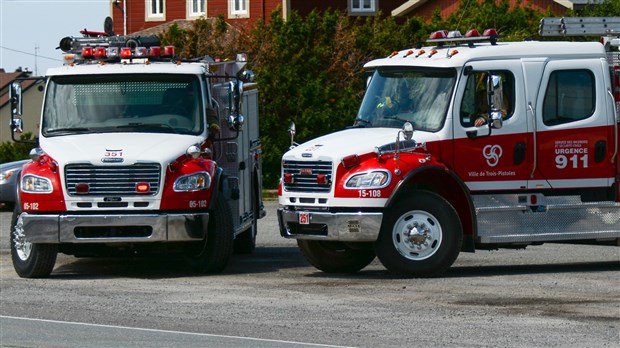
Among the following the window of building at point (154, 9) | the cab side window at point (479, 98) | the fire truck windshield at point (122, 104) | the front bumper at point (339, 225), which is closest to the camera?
the front bumper at point (339, 225)

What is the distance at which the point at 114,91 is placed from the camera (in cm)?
1780

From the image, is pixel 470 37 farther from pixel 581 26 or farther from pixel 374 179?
pixel 374 179

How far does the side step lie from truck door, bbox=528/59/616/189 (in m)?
0.24

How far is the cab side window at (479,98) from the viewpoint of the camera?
55.3ft

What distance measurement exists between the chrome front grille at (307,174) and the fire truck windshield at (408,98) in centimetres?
112

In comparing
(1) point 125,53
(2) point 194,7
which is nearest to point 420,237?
(1) point 125,53

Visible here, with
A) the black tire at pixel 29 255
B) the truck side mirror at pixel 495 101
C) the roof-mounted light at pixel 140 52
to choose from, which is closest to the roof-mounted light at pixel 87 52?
the roof-mounted light at pixel 140 52

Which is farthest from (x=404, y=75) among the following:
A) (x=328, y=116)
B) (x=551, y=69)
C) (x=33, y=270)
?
(x=328, y=116)

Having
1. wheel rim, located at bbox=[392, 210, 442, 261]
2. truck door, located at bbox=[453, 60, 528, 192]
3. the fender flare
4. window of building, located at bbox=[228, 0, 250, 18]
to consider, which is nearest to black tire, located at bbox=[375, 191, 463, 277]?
Answer: wheel rim, located at bbox=[392, 210, 442, 261]

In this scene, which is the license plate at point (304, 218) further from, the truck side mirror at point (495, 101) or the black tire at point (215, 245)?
the truck side mirror at point (495, 101)

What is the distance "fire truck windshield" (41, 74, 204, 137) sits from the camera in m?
17.6

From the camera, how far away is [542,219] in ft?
55.8

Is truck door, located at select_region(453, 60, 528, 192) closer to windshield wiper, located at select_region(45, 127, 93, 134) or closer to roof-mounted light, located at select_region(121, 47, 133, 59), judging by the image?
roof-mounted light, located at select_region(121, 47, 133, 59)

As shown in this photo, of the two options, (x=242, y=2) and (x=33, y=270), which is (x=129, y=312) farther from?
(x=242, y=2)
